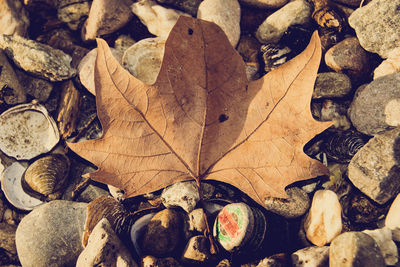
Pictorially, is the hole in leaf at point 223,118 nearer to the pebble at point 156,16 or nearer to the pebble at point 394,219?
the pebble at point 156,16

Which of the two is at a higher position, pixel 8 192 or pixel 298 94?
pixel 298 94

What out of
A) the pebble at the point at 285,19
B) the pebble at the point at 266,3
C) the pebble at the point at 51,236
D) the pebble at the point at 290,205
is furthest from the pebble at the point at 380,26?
the pebble at the point at 51,236

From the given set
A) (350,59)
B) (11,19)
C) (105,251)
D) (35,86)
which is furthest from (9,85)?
(350,59)

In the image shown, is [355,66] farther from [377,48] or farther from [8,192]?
[8,192]

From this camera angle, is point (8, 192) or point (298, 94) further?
point (8, 192)

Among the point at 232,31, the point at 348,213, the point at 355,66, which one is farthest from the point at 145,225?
the point at 355,66
